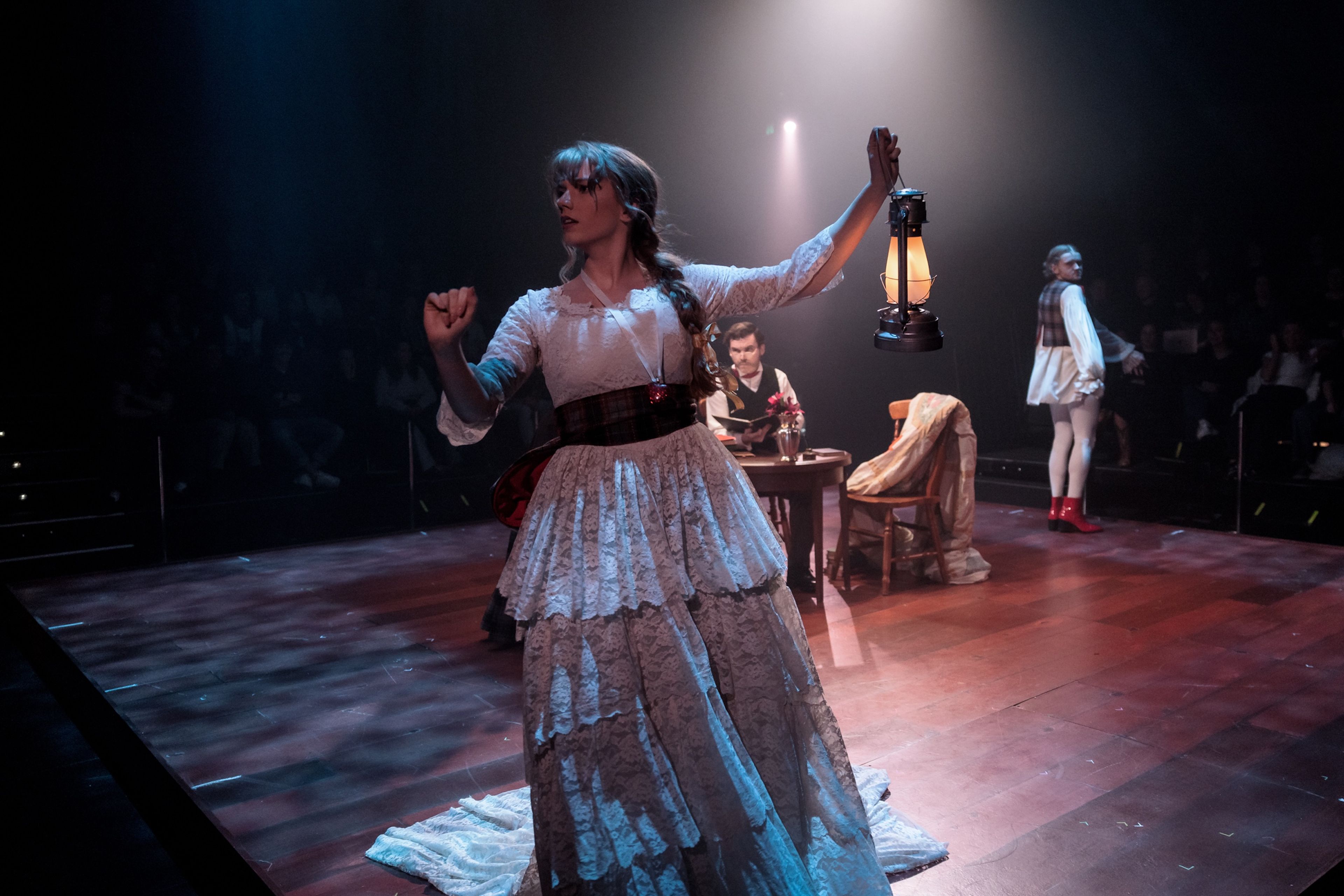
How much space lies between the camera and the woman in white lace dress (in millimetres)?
1657

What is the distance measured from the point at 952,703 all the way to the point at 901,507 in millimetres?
1819

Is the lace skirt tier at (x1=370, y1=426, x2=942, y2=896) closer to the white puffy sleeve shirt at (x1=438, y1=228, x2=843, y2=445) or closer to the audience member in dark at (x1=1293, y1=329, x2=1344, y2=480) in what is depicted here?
the white puffy sleeve shirt at (x1=438, y1=228, x2=843, y2=445)

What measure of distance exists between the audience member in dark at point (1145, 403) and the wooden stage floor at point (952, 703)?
4.47 feet

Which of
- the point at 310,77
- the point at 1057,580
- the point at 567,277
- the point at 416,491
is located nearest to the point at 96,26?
the point at 310,77

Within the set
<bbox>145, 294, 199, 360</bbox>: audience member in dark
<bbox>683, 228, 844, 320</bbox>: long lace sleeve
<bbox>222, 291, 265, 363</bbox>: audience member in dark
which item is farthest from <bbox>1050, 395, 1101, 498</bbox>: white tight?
<bbox>145, 294, 199, 360</bbox>: audience member in dark

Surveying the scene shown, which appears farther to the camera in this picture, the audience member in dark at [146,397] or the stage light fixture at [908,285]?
the audience member in dark at [146,397]

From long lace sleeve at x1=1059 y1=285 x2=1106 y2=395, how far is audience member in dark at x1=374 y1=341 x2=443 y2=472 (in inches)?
174

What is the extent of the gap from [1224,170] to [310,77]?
691 centimetres

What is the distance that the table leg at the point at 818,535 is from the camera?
15.0 ft

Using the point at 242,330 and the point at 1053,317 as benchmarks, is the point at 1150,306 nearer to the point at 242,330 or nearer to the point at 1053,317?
the point at 1053,317

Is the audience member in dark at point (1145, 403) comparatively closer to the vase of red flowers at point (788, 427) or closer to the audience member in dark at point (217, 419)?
the vase of red flowers at point (788, 427)

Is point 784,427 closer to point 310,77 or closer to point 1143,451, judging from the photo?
point 1143,451

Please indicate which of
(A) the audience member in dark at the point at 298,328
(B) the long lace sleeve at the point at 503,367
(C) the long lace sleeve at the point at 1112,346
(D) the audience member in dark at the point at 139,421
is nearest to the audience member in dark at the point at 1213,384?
(C) the long lace sleeve at the point at 1112,346

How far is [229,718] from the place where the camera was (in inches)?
132
